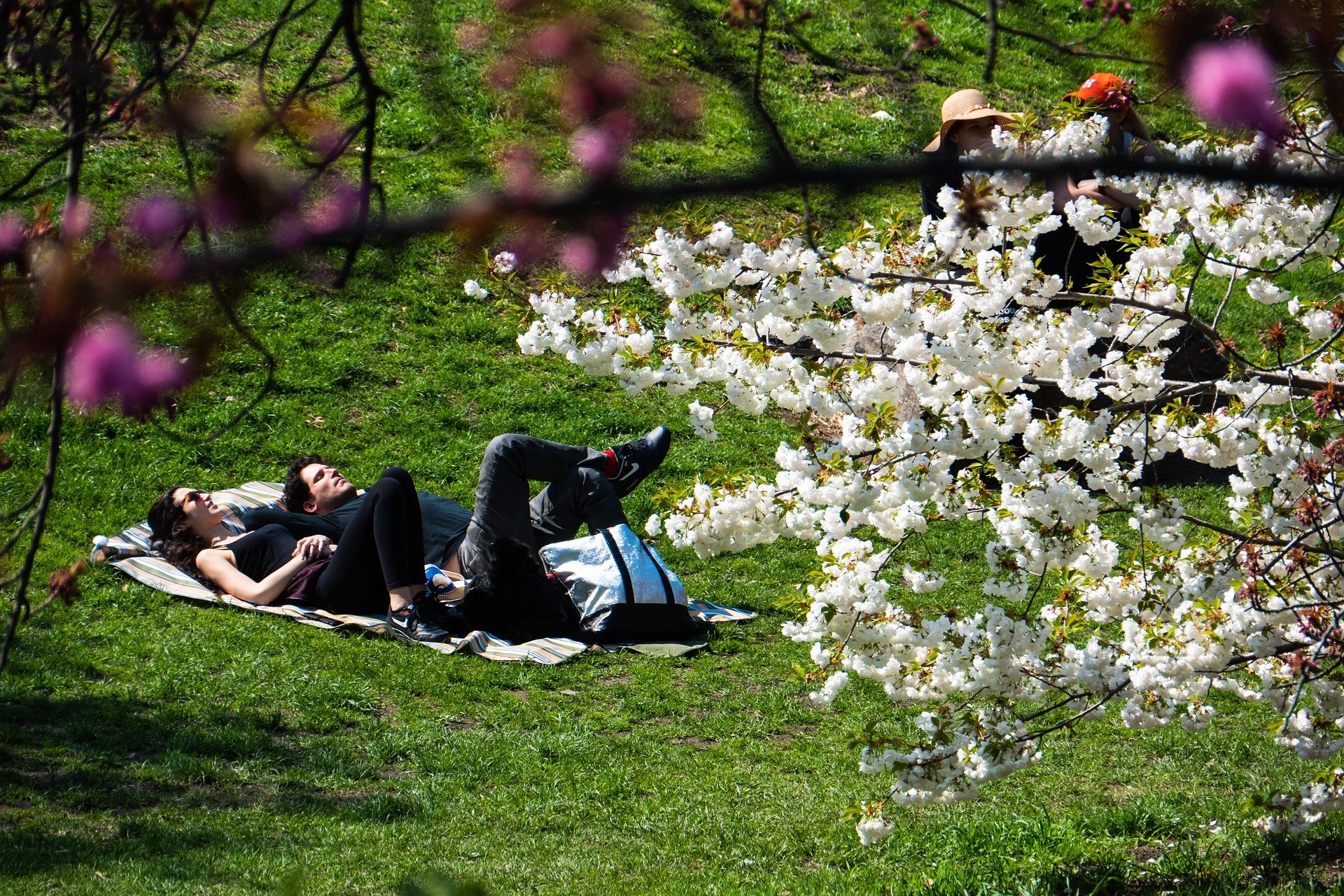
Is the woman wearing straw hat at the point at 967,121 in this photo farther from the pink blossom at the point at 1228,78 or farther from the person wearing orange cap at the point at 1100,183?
the pink blossom at the point at 1228,78

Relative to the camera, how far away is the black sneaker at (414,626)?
5.22 m

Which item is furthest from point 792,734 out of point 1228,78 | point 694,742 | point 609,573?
point 1228,78

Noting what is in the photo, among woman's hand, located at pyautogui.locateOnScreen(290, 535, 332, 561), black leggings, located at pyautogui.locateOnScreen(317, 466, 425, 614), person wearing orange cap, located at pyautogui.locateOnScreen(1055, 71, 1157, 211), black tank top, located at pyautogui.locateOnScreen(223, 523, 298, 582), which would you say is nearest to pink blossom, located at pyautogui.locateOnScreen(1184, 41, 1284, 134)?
person wearing orange cap, located at pyautogui.locateOnScreen(1055, 71, 1157, 211)

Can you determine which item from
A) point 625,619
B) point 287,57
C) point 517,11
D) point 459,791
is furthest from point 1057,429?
point 287,57

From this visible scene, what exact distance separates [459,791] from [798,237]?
6.78ft

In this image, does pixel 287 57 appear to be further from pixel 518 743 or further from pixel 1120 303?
pixel 1120 303

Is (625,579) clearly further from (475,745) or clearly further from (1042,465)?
(1042,465)

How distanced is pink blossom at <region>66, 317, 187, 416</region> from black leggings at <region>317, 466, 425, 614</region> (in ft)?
12.3

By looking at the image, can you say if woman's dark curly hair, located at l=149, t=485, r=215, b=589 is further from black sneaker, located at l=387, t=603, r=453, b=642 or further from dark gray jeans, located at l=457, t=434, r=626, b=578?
dark gray jeans, located at l=457, t=434, r=626, b=578

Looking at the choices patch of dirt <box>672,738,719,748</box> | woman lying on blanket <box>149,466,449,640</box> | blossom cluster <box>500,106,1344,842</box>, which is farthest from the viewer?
woman lying on blanket <box>149,466,449,640</box>

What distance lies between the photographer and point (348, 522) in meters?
5.83

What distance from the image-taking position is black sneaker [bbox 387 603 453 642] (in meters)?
5.22

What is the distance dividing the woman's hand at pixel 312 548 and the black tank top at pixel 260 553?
0.06 metres

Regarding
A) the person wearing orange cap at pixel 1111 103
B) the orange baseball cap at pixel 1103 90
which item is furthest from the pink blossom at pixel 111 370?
the orange baseball cap at pixel 1103 90
